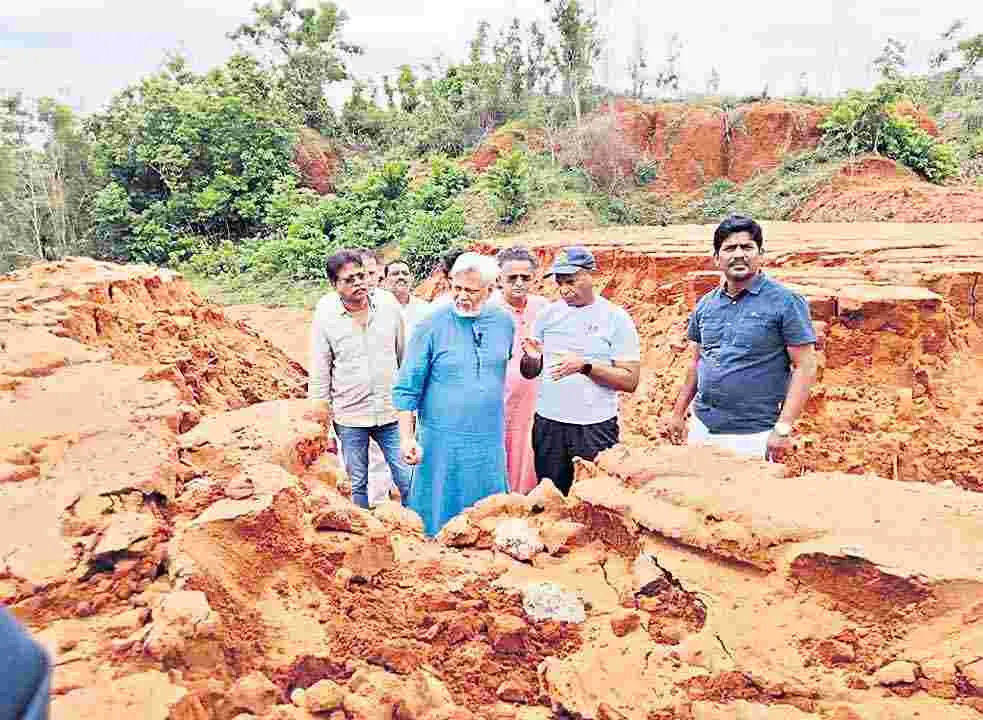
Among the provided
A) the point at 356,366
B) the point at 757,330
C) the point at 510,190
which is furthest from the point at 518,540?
the point at 510,190

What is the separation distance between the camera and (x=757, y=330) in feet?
10.2

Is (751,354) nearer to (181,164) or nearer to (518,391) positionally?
(518,391)

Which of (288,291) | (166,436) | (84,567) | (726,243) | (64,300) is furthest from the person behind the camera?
(288,291)

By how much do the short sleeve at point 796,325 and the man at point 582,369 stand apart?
2.23ft

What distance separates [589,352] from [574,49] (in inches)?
630

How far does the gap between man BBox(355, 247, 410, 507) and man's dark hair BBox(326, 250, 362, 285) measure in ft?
0.29

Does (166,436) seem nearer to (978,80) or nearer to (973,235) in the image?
(973,235)

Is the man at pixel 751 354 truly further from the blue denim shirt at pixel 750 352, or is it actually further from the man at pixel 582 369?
the man at pixel 582 369

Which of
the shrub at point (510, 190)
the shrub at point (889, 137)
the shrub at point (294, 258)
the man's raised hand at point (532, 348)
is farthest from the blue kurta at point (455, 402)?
the shrub at point (889, 137)

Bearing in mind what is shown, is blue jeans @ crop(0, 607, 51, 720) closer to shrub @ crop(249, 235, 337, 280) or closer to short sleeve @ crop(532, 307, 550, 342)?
short sleeve @ crop(532, 307, 550, 342)

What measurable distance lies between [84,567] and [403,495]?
2.44m

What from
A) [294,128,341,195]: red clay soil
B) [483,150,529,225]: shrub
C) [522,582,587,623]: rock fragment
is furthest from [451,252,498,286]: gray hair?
[294,128,341,195]: red clay soil

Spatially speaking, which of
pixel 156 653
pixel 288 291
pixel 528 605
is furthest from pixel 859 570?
pixel 288 291

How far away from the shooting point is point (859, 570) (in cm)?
163
